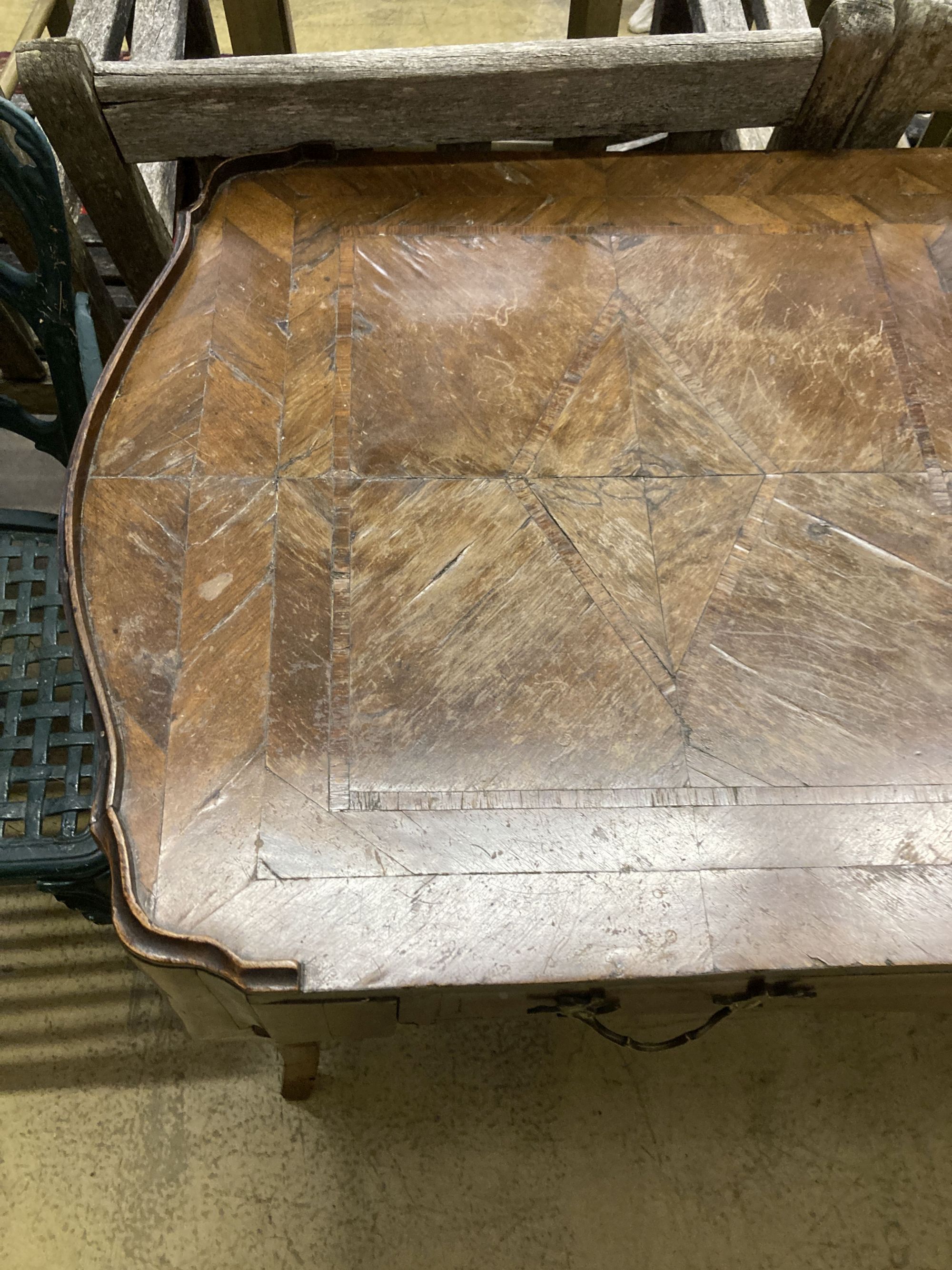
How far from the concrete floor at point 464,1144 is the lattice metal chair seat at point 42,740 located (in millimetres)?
430

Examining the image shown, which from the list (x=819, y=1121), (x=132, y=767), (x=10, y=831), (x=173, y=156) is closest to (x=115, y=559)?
(x=132, y=767)

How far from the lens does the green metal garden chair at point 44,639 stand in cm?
135

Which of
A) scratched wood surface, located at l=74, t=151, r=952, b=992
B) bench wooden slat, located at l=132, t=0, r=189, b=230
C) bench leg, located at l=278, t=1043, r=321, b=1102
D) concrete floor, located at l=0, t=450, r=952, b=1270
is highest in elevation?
bench wooden slat, located at l=132, t=0, r=189, b=230

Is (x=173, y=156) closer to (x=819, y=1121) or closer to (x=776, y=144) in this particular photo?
(x=776, y=144)

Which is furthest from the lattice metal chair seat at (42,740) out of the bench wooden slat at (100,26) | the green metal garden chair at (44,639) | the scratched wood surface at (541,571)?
the bench wooden slat at (100,26)

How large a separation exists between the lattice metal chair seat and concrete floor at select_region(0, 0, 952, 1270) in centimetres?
43

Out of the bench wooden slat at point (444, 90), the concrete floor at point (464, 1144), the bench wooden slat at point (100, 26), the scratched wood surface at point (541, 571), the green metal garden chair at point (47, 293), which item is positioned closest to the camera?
the scratched wood surface at point (541, 571)

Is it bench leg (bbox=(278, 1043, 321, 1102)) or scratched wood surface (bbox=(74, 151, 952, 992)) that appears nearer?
scratched wood surface (bbox=(74, 151, 952, 992))

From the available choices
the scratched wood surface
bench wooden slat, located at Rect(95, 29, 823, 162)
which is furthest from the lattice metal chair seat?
bench wooden slat, located at Rect(95, 29, 823, 162)

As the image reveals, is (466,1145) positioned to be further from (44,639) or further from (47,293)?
(47,293)

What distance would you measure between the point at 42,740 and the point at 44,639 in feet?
0.61

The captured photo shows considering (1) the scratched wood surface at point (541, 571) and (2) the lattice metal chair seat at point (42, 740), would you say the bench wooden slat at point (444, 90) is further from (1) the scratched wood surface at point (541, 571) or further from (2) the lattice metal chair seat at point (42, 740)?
(2) the lattice metal chair seat at point (42, 740)

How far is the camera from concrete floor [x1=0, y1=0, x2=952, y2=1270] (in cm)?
164

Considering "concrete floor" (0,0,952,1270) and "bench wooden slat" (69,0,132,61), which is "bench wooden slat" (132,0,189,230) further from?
"concrete floor" (0,0,952,1270)
